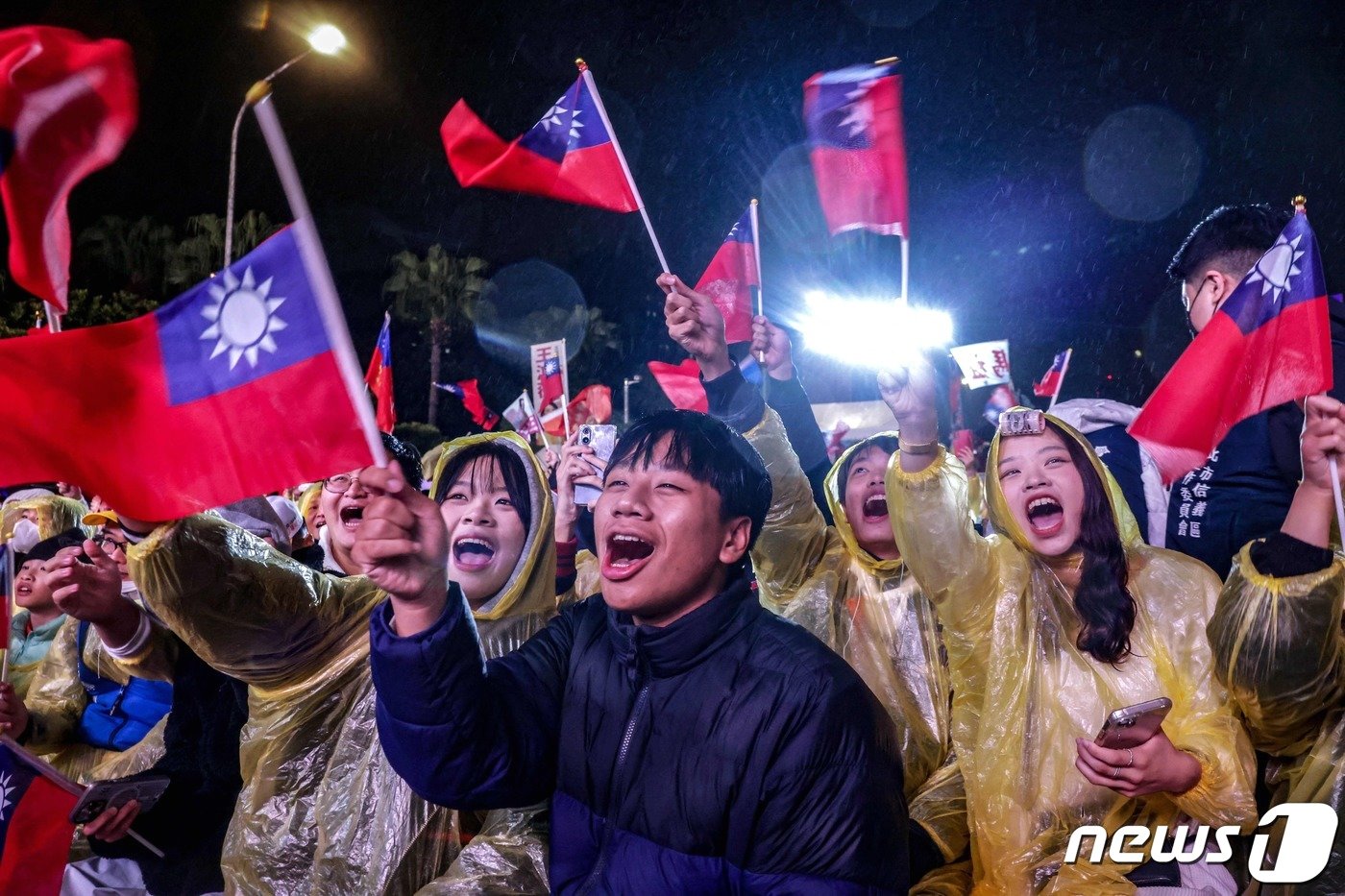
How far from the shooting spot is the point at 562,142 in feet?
13.2

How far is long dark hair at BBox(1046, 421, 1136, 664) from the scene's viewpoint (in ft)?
9.61

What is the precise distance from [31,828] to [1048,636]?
3.44m

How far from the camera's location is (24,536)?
6.05 m

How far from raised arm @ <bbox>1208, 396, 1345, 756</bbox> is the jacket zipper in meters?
1.48

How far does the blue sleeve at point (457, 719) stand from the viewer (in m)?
2.04

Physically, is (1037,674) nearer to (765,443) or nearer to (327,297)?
(765,443)

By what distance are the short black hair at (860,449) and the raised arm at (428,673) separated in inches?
83.9

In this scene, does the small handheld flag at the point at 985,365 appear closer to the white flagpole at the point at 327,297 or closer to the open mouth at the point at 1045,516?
the open mouth at the point at 1045,516

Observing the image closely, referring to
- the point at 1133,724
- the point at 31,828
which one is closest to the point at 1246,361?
the point at 1133,724

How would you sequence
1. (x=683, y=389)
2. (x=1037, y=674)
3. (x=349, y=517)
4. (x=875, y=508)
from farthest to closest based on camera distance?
(x=683, y=389) → (x=349, y=517) → (x=875, y=508) → (x=1037, y=674)

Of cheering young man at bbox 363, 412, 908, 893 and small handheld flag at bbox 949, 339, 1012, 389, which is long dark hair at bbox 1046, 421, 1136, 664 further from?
small handheld flag at bbox 949, 339, 1012, 389

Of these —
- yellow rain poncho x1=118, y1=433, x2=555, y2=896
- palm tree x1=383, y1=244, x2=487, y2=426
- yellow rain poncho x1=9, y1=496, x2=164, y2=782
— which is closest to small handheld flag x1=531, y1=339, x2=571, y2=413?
yellow rain poncho x1=9, y1=496, x2=164, y2=782

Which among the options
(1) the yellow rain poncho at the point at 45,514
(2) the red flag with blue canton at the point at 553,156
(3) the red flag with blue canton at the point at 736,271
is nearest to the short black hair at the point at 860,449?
(3) the red flag with blue canton at the point at 736,271

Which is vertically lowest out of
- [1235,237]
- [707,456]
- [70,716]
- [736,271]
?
[70,716]
